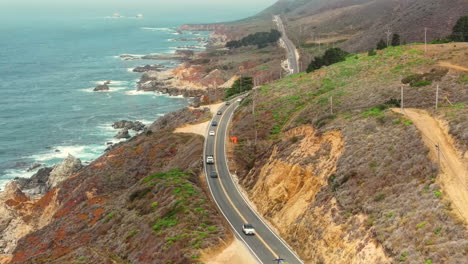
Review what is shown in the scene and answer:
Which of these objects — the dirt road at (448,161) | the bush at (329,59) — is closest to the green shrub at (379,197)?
the dirt road at (448,161)

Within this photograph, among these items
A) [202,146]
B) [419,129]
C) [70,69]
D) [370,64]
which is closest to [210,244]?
[419,129]

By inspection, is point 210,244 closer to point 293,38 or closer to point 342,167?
point 342,167

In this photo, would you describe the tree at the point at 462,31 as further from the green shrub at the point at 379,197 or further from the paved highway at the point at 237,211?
the green shrub at the point at 379,197

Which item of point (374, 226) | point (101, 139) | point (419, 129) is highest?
point (419, 129)

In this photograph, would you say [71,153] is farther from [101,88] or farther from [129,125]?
[101,88]

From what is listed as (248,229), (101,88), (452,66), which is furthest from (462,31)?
(101,88)

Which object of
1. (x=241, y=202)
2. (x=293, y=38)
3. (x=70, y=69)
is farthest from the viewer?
Result: (x=293, y=38)
